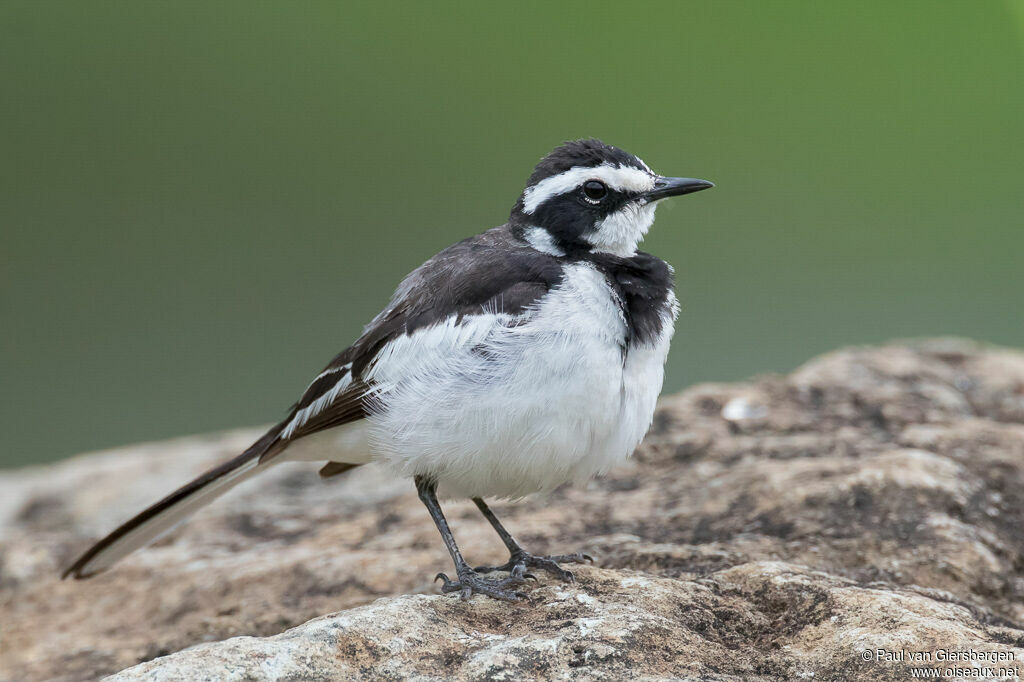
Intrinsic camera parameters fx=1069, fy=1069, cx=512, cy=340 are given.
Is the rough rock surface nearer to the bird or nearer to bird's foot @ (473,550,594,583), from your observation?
bird's foot @ (473,550,594,583)

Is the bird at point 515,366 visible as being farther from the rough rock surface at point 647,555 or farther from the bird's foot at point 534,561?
the rough rock surface at point 647,555

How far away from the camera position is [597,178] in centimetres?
527

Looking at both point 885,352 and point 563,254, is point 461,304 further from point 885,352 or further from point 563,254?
point 885,352

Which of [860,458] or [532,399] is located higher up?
[532,399]

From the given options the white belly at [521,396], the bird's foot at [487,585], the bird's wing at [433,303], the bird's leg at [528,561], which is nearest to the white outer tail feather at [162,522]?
the bird's wing at [433,303]

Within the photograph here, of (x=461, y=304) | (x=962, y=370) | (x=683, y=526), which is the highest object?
(x=461, y=304)

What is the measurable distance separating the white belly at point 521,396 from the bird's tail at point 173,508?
A: 84cm

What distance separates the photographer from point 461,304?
4762 millimetres

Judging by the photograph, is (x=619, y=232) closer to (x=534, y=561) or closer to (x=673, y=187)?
(x=673, y=187)

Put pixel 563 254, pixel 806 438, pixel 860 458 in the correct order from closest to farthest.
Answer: pixel 563 254 < pixel 860 458 < pixel 806 438

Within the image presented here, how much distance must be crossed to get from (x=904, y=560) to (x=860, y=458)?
42.1 inches

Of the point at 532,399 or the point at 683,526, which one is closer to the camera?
the point at 532,399

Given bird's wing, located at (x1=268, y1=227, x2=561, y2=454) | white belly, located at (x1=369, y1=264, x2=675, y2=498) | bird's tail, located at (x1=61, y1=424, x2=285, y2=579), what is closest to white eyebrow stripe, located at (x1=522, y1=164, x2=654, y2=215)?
bird's wing, located at (x1=268, y1=227, x2=561, y2=454)

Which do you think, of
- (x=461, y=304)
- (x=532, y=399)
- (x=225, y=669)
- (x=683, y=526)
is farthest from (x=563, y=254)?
(x=225, y=669)
